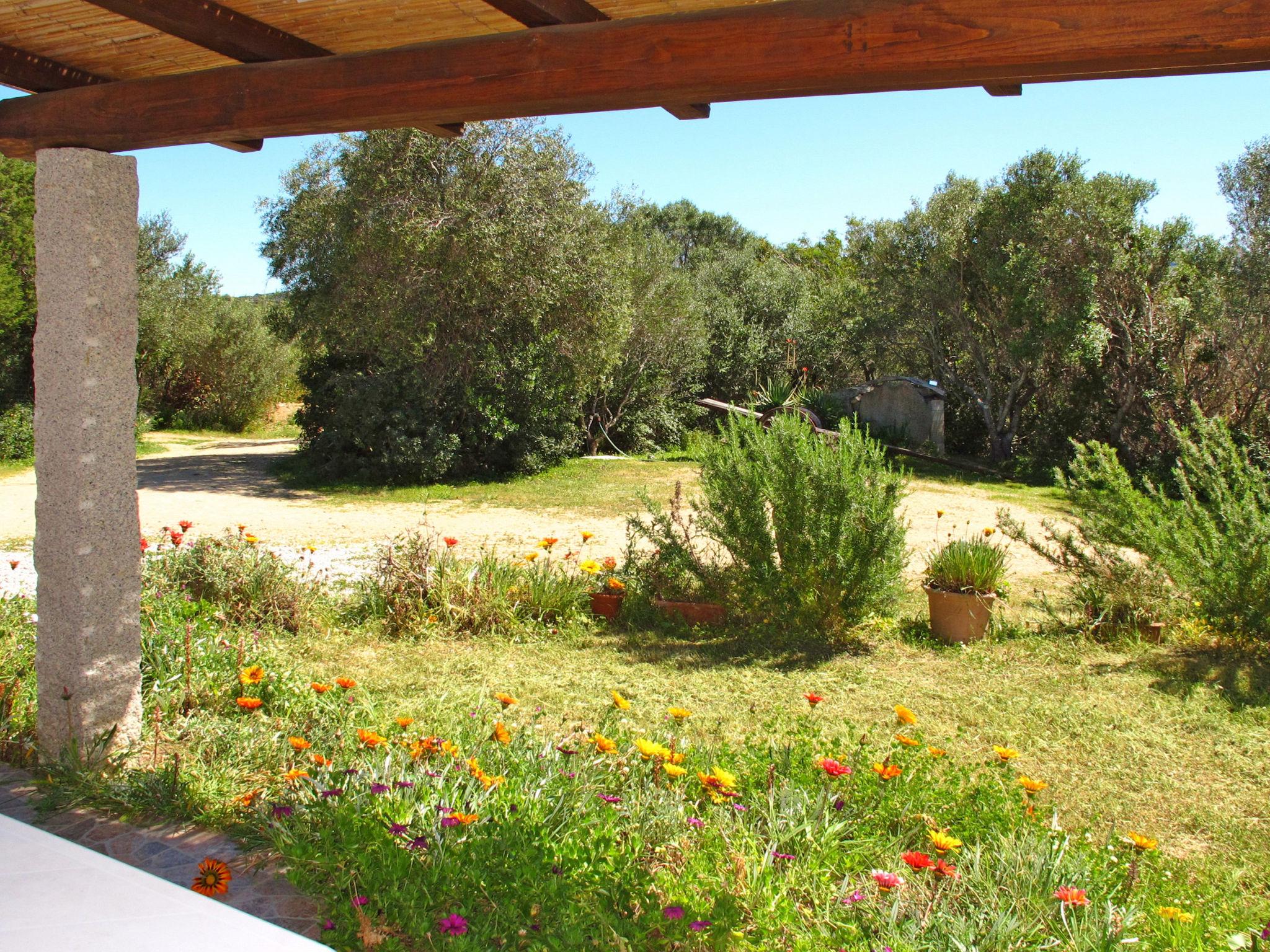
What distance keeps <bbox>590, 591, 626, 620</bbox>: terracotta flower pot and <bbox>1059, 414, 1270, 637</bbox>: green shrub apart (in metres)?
2.71

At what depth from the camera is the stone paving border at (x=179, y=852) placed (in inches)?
92.8

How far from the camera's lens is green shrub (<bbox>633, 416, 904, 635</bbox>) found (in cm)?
505

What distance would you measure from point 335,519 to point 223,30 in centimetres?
759

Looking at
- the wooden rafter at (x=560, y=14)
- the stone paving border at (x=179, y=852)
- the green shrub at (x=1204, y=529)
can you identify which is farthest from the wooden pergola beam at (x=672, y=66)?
the green shrub at (x=1204, y=529)

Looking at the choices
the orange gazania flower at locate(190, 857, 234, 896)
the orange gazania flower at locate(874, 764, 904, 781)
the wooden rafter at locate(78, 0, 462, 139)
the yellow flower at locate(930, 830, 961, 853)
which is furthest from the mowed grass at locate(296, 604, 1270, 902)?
the wooden rafter at locate(78, 0, 462, 139)

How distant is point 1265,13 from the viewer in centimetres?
175

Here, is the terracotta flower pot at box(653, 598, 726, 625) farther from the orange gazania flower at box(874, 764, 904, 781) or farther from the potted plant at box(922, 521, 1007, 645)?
the orange gazania flower at box(874, 764, 904, 781)

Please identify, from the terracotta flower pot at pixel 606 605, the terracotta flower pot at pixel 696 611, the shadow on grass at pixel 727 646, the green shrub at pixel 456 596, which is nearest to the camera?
the shadow on grass at pixel 727 646

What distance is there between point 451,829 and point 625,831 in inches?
17.9

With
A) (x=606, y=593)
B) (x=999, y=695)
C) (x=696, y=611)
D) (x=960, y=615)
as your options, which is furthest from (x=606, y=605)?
(x=999, y=695)

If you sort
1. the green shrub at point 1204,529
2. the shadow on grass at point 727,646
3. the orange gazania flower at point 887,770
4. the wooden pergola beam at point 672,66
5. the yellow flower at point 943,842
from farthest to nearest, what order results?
the shadow on grass at point 727,646 → the green shrub at point 1204,529 → the orange gazania flower at point 887,770 → the yellow flower at point 943,842 → the wooden pergola beam at point 672,66

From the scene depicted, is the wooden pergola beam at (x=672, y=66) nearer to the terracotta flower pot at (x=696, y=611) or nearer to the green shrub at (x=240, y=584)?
the green shrub at (x=240, y=584)

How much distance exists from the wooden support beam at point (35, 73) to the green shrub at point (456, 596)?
291 centimetres

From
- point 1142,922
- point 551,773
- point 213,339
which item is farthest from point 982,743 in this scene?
point 213,339
